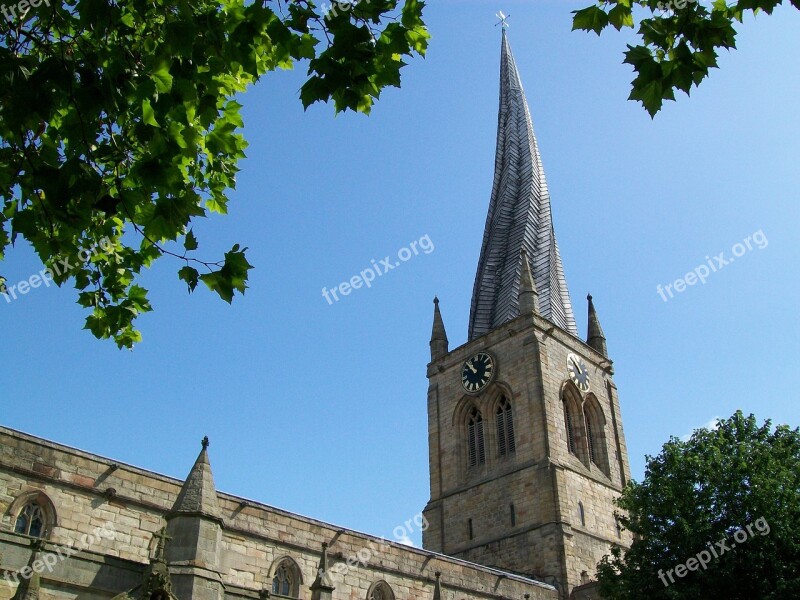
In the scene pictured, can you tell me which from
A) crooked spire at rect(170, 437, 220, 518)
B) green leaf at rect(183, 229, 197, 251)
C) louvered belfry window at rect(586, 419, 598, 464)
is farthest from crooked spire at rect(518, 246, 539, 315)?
green leaf at rect(183, 229, 197, 251)

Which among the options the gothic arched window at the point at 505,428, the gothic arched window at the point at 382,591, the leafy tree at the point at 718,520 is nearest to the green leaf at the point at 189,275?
the leafy tree at the point at 718,520

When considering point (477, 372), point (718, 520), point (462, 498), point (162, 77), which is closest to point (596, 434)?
point (477, 372)

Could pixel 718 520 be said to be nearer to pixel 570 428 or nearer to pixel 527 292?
pixel 570 428

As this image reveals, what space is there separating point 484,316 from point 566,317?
4.29 metres

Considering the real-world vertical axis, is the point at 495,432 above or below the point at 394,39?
above

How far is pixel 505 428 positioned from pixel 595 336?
30.4 feet

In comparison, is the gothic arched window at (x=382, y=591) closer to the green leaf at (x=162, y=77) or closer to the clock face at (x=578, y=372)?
Answer: the clock face at (x=578, y=372)

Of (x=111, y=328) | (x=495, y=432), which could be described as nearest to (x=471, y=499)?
(x=495, y=432)

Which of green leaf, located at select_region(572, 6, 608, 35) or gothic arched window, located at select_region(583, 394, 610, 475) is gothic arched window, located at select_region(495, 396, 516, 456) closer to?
gothic arched window, located at select_region(583, 394, 610, 475)

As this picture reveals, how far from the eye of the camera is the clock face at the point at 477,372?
38062 millimetres

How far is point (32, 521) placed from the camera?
20.1 m

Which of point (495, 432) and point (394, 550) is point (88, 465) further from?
point (495, 432)

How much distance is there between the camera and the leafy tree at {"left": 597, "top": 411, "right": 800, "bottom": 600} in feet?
67.9

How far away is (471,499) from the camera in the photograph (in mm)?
35938
